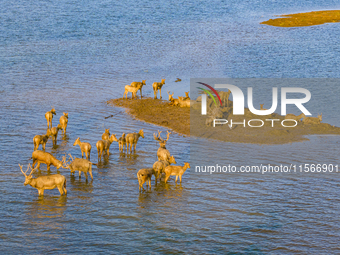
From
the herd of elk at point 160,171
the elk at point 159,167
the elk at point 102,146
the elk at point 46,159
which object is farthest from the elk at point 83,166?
the elk at point 159,167

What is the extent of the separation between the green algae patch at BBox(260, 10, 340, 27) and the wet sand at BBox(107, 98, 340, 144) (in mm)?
51249

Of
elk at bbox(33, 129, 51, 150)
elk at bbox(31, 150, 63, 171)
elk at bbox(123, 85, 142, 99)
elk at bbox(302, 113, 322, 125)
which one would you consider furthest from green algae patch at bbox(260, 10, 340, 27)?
elk at bbox(31, 150, 63, 171)

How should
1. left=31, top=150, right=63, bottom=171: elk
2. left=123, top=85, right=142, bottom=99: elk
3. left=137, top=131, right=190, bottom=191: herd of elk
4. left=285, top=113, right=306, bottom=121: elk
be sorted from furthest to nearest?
left=123, top=85, right=142, bottom=99: elk
left=285, top=113, right=306, bottom=121: elk
left=31, top=150, right=63, bottom=171: elk
left=137, top=131, right=190, bottom=191: herd of elk

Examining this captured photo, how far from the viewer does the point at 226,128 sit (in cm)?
2791

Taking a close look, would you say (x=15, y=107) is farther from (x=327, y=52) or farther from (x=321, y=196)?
(x=327, y=52)

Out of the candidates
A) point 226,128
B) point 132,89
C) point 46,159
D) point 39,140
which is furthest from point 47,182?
point 132,89

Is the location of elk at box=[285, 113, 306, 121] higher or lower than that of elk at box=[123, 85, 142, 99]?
lower

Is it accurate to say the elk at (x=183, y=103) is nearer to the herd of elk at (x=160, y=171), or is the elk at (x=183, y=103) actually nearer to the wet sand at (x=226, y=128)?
the wet sand at (x=226, y=128)

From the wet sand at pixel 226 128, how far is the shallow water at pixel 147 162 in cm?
109

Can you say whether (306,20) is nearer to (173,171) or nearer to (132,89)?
(132,89)

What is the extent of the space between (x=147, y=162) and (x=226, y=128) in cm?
777

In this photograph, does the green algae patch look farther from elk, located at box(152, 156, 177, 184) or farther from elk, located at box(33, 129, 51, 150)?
elk, located at box(152, 156, 177, 184)

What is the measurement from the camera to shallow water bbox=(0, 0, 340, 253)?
15.0 m

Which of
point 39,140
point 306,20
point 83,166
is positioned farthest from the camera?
point 306,20
